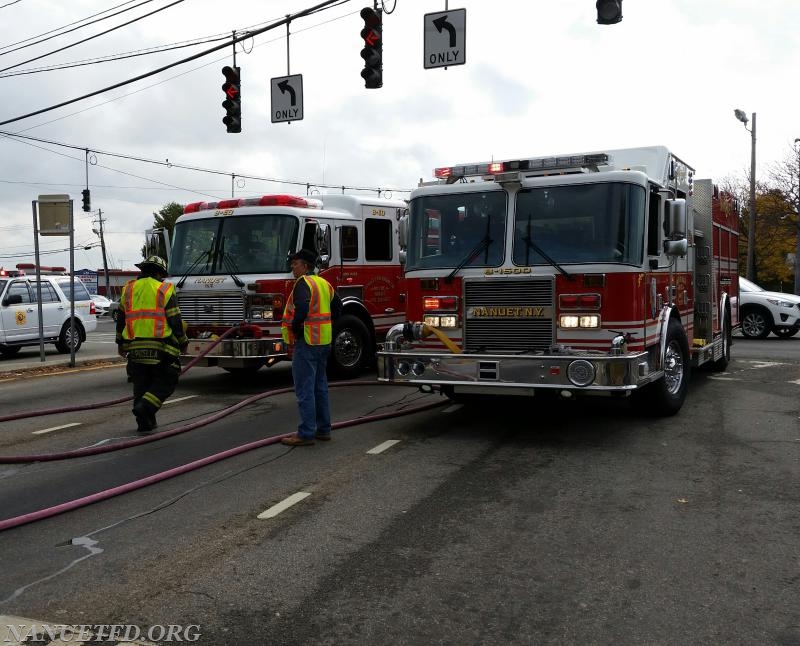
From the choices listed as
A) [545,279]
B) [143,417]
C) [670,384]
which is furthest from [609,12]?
[143,417]

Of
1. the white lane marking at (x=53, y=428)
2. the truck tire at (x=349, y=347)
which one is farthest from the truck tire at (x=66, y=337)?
the white lane marking at (x=53, y=428)

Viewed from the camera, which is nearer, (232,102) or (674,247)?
(674,247)

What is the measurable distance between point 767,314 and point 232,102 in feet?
43.8

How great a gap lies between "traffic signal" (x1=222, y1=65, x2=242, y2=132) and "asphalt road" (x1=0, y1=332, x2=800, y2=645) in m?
8.43

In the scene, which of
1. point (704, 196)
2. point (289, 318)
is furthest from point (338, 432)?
point (704, 196)

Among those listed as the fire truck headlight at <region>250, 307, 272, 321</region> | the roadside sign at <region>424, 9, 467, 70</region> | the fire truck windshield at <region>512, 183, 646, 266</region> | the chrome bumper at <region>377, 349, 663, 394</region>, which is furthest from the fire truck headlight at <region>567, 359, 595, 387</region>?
the roadside sign at <region>424, 9, 467, 70</region>

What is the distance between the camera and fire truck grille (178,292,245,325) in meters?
10.8

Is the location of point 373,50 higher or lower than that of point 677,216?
higher

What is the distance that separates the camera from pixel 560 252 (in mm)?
7332

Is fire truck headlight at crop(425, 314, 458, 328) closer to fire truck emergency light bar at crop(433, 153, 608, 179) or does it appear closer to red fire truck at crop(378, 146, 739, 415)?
red fire truck at crop(378, 146, 739, 415)

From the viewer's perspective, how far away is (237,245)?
1105cm

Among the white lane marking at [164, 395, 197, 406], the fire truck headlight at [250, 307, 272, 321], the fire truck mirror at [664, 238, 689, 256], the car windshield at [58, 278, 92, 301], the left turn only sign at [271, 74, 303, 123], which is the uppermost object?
the left turn only sign at [271, 74, 303, 123]

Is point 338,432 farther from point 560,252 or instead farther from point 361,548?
point 361,548

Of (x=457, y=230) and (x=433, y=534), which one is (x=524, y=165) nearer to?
(x=457, y=230)
